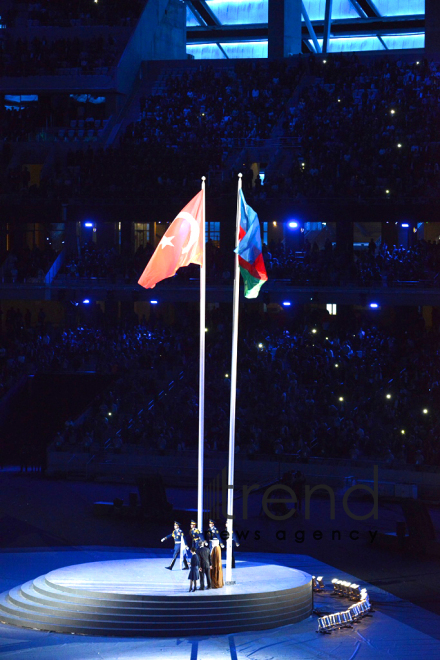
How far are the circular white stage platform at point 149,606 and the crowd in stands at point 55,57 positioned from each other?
3238 centimetres

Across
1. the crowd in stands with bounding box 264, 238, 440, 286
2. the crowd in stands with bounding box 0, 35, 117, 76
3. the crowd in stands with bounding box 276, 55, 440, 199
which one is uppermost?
the crowd in stands with bounding box 0, 35, 117, 76

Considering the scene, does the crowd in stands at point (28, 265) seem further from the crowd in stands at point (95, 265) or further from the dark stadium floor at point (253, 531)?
the dark stadium floor at point (253, 531)

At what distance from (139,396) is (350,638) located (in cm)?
1897

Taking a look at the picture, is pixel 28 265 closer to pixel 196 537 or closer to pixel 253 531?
pixel 253 531

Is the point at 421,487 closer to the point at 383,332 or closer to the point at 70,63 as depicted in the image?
the point at 383,332

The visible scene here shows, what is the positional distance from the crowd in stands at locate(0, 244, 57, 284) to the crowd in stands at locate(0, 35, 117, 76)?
947cm

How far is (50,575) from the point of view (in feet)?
71.6

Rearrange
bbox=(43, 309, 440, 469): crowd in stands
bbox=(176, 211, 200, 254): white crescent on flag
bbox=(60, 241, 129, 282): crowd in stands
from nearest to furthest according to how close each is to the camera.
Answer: bbox=(176, 211, 200, 254): white crescent on flag
bbox=(43, 309, 440, 469): crowd in stands
bbox=(60, 241, 129, 282): crowd in stands

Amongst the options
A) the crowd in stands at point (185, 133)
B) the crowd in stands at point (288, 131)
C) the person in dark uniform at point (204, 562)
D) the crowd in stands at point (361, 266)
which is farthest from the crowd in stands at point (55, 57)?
the person in dark uniform at point (204, 562)

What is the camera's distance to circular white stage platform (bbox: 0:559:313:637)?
19.9m

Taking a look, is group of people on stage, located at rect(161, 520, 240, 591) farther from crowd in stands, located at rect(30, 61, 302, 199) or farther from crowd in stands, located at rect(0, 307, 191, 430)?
crowd in stands, located at rect(30, 61, 302, 199)

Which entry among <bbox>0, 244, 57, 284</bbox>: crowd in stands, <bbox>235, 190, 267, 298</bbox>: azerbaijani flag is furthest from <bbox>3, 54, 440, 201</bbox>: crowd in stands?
<bbox>235, 190, 267, 298</bbox>: azerbaijani flag

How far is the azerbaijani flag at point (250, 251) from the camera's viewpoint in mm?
21422

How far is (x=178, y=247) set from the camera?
831 inches
